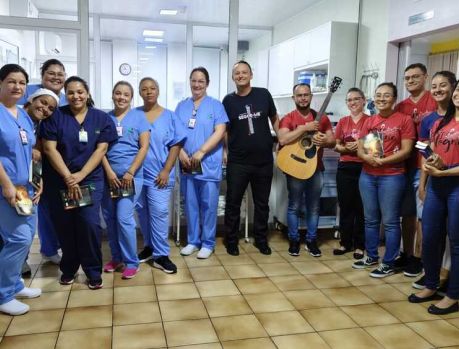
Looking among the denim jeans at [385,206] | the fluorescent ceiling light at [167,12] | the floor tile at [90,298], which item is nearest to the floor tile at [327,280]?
the denim jeans at [385,206]

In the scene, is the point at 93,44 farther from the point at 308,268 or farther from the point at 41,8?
the point at 308,268

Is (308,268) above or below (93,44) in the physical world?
below

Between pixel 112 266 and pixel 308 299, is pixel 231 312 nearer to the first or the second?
pixel 308 299

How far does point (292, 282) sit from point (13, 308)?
1.68 meters

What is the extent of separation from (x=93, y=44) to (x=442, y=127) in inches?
216

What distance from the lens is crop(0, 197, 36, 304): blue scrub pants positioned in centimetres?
213

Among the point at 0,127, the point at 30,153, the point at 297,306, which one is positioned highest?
the point at 0,127

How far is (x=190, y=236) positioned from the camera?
3.40 metres

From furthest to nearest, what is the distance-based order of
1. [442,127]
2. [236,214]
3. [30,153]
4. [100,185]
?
1. [236,214]
2. [100,185]
3. [442,127]
4. [30,153]

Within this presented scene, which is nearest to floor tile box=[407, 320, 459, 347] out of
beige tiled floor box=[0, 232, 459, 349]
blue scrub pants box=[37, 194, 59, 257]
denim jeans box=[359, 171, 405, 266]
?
beige tiled floor box=[0, 232, 459, 349]

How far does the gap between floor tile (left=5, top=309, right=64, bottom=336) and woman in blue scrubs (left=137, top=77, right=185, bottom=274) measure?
0.81 m

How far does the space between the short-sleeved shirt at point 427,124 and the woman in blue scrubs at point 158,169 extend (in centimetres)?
159

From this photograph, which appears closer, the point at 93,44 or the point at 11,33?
the point at 11,33

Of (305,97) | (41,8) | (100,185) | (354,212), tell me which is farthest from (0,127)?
(41,8)
